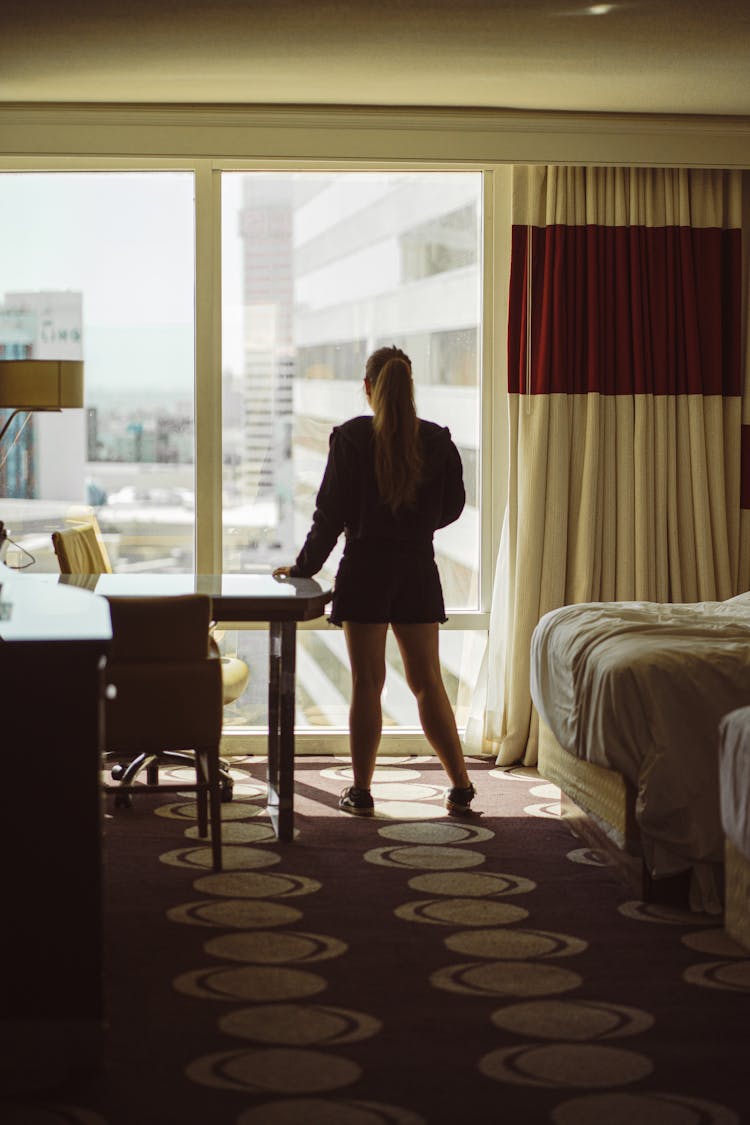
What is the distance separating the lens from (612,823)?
4.12 meters

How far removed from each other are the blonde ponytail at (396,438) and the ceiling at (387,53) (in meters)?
1.17

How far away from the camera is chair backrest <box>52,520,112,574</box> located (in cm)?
521

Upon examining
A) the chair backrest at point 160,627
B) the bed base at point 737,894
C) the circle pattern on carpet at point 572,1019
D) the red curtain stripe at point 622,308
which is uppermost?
the red curtain stripe at point 622,308

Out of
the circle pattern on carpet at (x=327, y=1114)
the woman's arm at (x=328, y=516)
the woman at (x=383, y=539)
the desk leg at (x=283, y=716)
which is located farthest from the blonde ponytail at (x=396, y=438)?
the circle pattern on carpet at (x=327, y=1114)

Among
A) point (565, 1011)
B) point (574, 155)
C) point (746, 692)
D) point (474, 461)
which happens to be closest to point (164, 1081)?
point (565, 1011)

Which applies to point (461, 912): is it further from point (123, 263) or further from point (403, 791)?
point (123, 263)

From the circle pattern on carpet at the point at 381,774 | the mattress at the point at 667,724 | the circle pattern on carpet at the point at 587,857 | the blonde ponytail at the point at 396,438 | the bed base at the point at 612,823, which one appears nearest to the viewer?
the mattress at the point at 667,724

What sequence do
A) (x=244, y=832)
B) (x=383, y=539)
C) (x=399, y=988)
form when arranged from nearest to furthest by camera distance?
(x=399, y=988), (x=244, y=832), (x=383, y=539)

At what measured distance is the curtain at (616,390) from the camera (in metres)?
5.95

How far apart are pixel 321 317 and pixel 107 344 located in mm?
1009

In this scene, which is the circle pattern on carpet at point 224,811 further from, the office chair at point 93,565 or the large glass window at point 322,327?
the large glass window at point 322,327

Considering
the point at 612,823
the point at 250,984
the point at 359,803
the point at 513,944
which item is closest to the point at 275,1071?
the point at 250,984

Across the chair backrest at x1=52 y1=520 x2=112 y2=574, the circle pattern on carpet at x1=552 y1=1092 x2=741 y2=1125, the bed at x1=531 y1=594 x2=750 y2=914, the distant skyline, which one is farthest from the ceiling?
the circle pattern on carpet at x1=552 y1=1092 x2=741 y2=1125

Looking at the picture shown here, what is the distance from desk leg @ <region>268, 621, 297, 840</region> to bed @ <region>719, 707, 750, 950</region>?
158 cm
